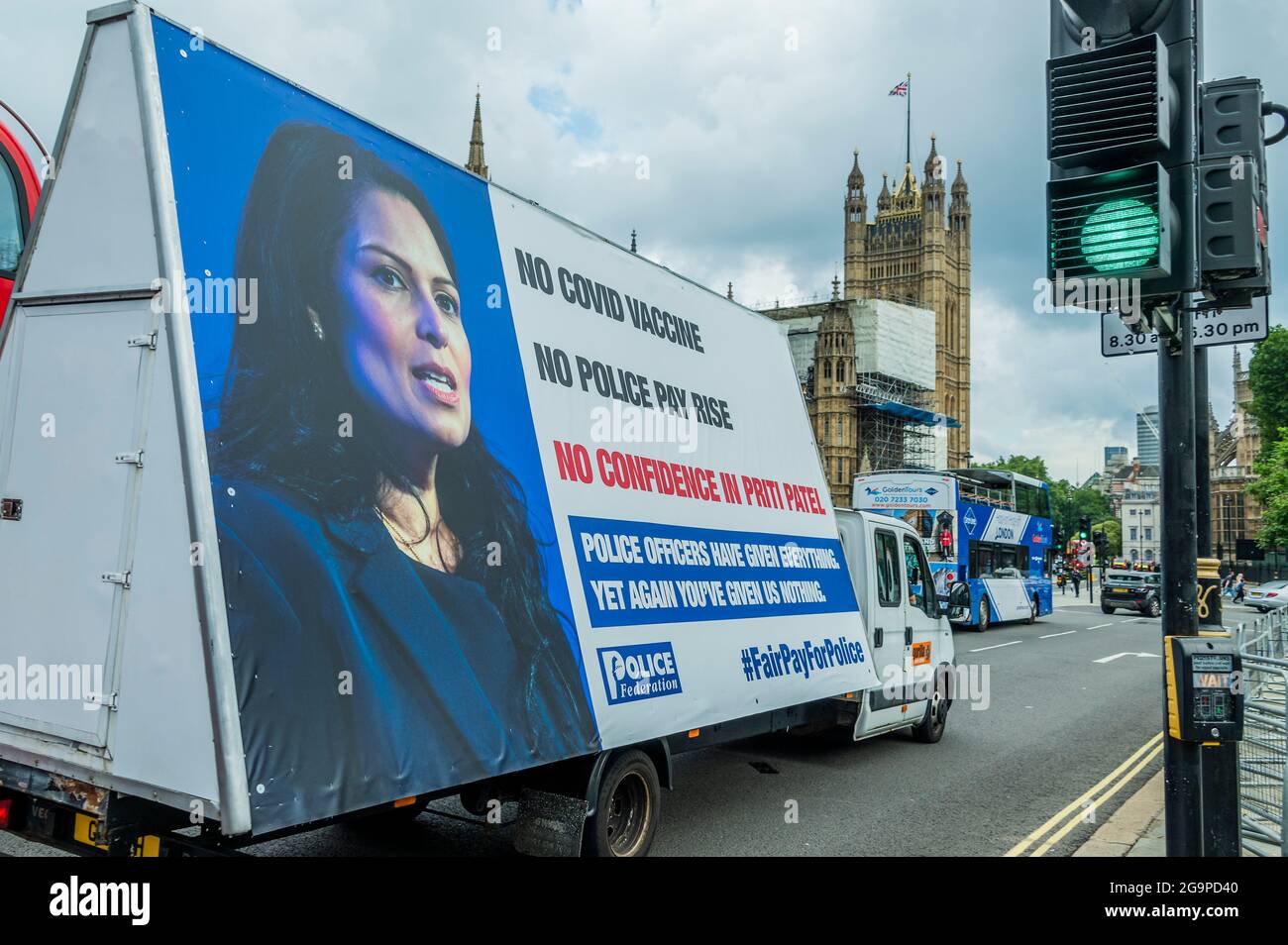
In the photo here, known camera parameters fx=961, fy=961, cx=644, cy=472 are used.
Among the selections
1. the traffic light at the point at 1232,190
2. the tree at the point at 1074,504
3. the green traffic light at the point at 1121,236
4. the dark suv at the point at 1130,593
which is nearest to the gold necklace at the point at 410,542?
the green traffic light at the point at 1121,236

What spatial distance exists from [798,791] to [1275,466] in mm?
59636

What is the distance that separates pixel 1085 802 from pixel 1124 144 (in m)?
6.32

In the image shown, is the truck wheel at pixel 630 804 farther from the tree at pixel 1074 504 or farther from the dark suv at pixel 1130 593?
the tree at pixel 1074 504

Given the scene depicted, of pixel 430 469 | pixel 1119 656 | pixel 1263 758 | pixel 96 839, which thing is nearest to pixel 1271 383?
pixel 1119 656

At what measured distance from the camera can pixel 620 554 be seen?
5652mm

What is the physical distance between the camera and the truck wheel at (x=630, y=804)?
213 inches

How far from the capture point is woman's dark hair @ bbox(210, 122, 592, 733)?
379 centimetres

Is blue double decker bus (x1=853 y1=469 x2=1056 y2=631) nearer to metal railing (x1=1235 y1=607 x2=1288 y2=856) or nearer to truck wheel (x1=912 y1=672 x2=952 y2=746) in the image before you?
truck wheel (x1=912 y1=672 x2=952 y2=746)

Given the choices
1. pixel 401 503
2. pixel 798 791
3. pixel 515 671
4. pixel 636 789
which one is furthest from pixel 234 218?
pixel 798 791

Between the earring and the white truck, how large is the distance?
0.05ft

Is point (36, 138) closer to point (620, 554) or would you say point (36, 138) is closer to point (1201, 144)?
point (620, 554)

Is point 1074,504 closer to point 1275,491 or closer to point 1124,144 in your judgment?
point 1275,491

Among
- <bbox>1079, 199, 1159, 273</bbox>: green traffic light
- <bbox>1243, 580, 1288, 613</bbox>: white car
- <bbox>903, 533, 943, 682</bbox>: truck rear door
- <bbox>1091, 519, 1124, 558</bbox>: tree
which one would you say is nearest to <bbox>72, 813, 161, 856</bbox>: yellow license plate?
<bbox>1079, 199, 1159, 273</bbox>: green traffic light

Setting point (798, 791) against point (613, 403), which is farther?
point (798, 791)
